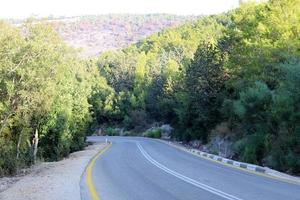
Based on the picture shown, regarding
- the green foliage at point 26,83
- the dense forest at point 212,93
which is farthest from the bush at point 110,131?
the green foliage at point 26,83

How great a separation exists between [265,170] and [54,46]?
13100mm

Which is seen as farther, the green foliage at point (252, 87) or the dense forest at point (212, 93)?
the dense forest at point (212, 93)

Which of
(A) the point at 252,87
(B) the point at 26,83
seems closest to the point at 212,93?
(A) the point at 252,87

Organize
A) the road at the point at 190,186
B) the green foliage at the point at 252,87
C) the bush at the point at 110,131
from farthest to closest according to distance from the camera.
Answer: the bush at the point at 110,131 < the green foliage at the point at 252,87 < the road at the point at 190,186

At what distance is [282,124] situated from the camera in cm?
2378

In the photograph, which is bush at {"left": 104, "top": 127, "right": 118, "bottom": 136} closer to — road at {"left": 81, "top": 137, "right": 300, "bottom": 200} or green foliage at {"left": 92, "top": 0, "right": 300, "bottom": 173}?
green foliage at {"left": 92, "top": 0, "right": 300, "bottom": 173}

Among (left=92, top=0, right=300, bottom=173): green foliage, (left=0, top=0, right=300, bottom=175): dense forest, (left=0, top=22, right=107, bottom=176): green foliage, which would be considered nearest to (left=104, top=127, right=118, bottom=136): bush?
(left=92, top=0, right=300, bottom=173): green foliage

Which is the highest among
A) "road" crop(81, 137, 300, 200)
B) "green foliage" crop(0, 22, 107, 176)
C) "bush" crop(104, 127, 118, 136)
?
"green foliage" crop(0, 22, 107, 176)

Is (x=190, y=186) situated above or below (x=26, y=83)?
below

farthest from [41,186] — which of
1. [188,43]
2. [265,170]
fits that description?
[188,43]

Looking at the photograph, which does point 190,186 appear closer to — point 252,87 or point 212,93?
point 252,87

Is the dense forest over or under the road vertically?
over

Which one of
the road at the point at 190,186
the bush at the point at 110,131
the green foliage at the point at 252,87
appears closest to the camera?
the road at the point at 190,186

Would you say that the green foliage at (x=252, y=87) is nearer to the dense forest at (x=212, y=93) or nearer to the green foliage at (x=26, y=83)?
the dense forest at (x=212, y=93)
